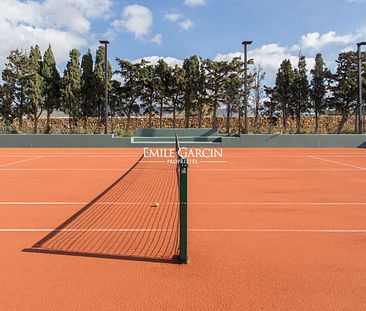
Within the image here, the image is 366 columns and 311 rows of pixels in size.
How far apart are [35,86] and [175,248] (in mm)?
26350

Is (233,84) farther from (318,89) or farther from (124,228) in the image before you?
(124,228)

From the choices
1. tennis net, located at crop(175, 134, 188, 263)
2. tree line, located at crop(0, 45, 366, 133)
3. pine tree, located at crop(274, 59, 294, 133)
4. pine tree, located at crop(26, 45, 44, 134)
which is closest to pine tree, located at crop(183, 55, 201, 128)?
tree line, located at crop(0, 45, 366, 133)

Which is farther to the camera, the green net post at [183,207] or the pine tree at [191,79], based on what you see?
the pine tree at [191,79]

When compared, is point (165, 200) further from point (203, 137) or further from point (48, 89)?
point (48, 89)

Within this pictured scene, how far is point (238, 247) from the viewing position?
Answer: 14.7 ft

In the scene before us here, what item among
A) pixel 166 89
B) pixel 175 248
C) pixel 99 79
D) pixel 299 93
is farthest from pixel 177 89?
pixel 175 248

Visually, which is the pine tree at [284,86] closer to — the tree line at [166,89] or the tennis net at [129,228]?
the tree line at [166,89]

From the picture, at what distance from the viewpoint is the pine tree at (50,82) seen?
28.6 meters

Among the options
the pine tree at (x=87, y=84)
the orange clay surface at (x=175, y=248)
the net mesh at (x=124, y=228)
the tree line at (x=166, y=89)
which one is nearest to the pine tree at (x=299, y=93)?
the tree line at (x=166, y=89)

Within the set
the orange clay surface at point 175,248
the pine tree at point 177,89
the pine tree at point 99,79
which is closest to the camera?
the orange clay surface at point 175,248

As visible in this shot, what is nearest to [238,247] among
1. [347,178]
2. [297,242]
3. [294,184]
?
[297,242]

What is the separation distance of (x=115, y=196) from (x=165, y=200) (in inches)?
47.3

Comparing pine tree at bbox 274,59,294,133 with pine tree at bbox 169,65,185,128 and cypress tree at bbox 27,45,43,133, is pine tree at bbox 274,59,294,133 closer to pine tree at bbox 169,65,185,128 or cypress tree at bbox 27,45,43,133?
pine tree at bbox 169,65,185,128

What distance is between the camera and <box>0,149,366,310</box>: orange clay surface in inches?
125
